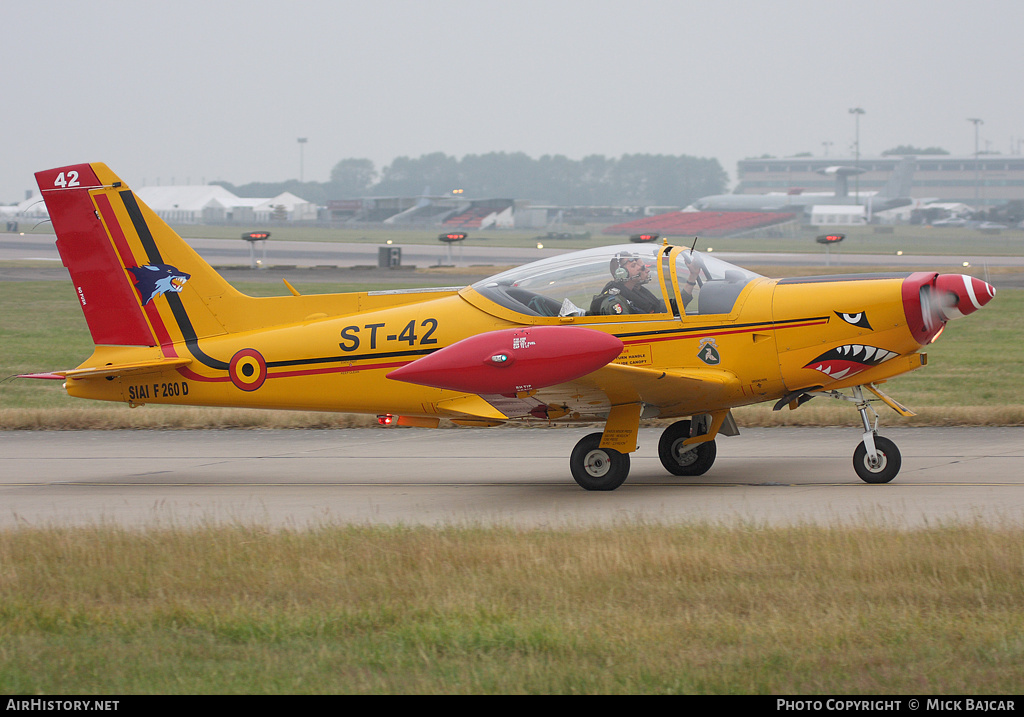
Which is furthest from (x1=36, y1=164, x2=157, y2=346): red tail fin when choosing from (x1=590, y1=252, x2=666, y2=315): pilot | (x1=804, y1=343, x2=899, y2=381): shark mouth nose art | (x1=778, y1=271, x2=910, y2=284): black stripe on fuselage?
(x1=804, y1=343, x2=899, y2=381): shark mouth nose art

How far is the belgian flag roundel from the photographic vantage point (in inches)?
439

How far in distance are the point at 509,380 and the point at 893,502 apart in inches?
136

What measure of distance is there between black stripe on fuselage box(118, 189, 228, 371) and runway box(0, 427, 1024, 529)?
61.8 inches

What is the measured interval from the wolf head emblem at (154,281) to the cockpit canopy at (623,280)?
366cm

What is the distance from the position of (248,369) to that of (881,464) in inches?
251

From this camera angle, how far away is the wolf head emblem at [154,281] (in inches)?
454

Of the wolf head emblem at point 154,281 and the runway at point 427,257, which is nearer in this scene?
the wolf head emblem at point 154,281

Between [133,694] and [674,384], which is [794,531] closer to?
[674,384]

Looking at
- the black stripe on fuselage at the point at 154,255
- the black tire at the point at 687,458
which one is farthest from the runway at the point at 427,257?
the black stripe on fuselage at the point at 154,255

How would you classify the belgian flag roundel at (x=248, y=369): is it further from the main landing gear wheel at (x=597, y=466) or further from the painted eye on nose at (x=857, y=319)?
the painted eye on nose at (x=857, y=319)

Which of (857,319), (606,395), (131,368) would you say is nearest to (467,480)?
(606,395)

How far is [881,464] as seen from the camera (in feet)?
33.0
